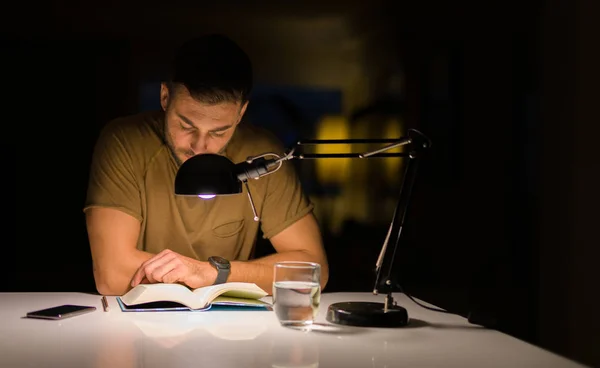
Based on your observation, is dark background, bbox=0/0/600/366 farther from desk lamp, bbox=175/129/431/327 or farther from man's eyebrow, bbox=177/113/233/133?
desk lamp, bbox=175/129/431/327

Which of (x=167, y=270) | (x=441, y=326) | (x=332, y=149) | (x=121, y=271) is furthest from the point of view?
(x=332, y=149)

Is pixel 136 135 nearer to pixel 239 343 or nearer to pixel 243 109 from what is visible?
pixel 243 109

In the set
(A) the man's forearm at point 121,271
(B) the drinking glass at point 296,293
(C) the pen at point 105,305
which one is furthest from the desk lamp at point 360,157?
(A) the man's forearm at point 121,271

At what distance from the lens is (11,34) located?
3158 millimetres

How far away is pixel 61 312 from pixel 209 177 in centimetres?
55

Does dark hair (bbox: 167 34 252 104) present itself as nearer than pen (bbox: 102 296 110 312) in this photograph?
No

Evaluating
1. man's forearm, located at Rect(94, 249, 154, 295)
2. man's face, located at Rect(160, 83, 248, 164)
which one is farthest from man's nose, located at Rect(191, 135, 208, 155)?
man's forearm, located at Rect(94, 249, 154, 295)

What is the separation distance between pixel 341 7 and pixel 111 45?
1.03 m

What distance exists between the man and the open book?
2.19 ft

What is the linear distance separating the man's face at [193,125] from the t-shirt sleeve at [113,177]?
0.63 feet

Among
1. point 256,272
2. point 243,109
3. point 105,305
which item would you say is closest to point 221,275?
point 256,272

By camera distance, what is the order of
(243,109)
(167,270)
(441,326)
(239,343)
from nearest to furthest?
(239,343)
(441,326)
(167,270)
(243,109)

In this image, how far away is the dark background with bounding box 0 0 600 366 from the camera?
10.4ft

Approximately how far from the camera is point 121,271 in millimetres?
2758
